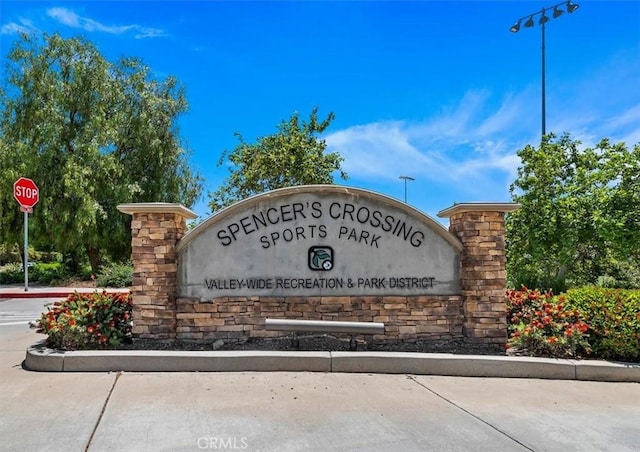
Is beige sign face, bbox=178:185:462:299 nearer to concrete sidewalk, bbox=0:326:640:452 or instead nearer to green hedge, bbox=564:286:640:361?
concrete sidewalk, bbox=0:326:640:452

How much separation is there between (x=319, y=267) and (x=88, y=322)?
3.23m

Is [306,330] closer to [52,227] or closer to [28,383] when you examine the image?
[28,383]

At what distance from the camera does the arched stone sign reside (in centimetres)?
686

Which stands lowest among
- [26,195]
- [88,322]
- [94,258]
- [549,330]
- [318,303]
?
[549,330]

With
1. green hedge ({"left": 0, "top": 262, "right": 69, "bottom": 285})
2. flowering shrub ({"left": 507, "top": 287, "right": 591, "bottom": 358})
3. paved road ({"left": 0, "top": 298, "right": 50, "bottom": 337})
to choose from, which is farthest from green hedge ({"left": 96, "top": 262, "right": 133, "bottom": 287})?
flowering shrub ({"left": 507, "top": 287, "right": 591, "bottom": 358})

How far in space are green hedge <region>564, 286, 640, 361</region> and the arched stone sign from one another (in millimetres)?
1135

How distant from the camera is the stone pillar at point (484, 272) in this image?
22.7 ft

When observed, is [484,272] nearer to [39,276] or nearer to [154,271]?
[154,271]

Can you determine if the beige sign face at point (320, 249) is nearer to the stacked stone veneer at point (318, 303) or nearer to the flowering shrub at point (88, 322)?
the stacked stone veneer at point (318, 303)

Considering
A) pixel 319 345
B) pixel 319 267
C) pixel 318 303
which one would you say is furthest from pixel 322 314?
pixel 319 267

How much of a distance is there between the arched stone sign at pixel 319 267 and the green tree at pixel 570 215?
7.45 metres

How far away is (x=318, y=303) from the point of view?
701 cm

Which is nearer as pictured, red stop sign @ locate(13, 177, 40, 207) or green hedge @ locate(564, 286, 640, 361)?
green hedge @ locate(564, 286, 640, 361)

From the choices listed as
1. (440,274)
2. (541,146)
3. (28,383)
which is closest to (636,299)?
(440,274)
